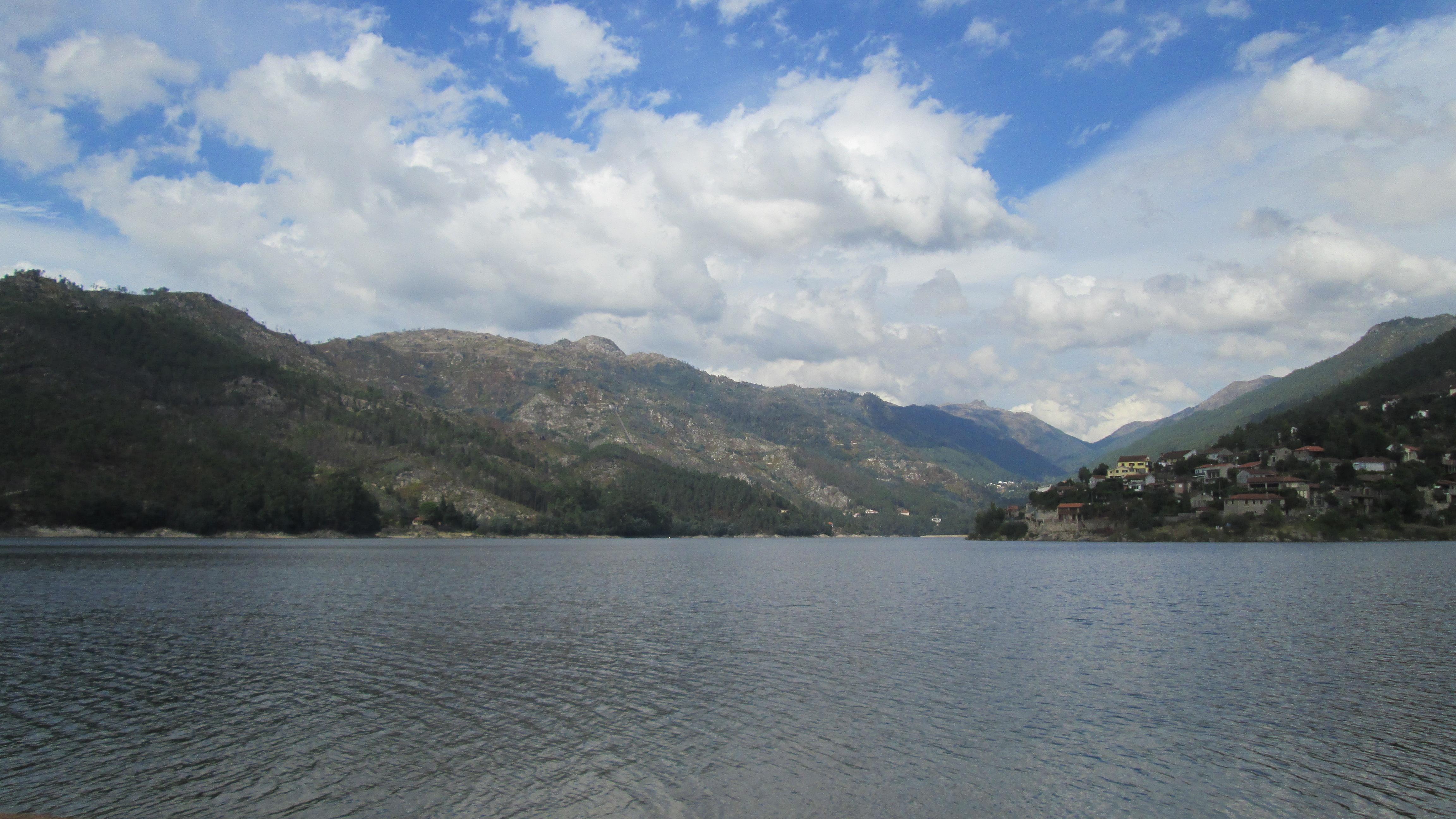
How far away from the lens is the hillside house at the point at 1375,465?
17112cm

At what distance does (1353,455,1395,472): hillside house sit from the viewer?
171 meters

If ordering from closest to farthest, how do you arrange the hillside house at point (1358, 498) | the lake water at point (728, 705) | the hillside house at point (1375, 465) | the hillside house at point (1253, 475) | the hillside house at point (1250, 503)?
the lake water at point (728, 705)
the hillside house at point (1358, 498)
the hillside house at point (1250, 503)
the hillside house at point (1375, 465)
the hillside house at point (1253, 475)

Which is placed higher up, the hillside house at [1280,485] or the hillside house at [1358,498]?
the hillside house at [1280,485]

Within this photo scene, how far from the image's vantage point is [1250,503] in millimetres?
170625

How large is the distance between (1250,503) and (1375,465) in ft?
98.0

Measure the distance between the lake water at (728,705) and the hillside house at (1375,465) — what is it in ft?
421

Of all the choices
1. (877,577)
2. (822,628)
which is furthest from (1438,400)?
(822,628)

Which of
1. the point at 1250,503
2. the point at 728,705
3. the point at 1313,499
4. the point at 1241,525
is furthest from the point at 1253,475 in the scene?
the point at 728,705

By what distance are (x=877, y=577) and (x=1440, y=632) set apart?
195 ft

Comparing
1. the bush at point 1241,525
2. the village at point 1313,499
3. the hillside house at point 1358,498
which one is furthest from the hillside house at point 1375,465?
the bush at point 1241,525

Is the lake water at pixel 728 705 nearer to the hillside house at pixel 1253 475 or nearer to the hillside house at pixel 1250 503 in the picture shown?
the hillside house at pixel 1250 503

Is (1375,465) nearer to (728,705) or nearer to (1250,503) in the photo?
(1250,503)

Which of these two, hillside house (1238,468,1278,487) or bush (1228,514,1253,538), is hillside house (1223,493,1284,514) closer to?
bush (1228,514,1253,538)

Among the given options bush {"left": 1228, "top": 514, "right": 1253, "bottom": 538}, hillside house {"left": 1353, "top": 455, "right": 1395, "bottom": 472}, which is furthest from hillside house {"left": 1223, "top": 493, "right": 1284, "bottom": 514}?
hillside house {"left": 1353, "top": 455, "right": 1395, "bottom": 472}
